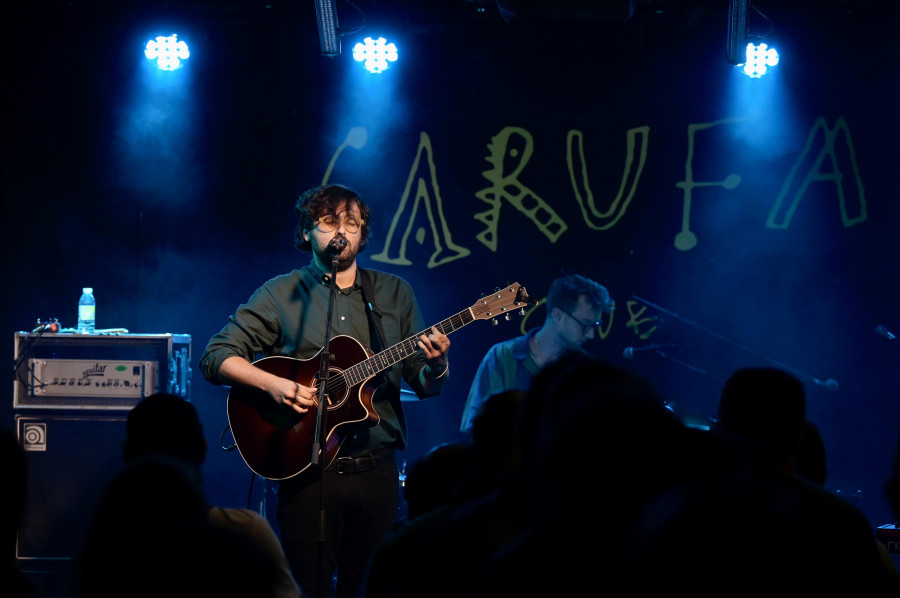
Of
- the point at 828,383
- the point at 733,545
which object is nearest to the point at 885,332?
the point at 828,383

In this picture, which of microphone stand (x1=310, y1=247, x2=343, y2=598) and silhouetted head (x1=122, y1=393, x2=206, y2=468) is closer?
silhouetted head (x1=122, y1=393, x2=206, y2=468)

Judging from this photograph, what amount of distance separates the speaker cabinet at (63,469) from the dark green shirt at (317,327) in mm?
1808

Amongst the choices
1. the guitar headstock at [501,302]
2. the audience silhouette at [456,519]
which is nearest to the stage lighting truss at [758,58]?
the guitar headstock at [501,302]

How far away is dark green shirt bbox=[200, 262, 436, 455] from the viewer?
4.08m

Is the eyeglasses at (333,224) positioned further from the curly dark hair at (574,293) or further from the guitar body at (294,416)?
the curly dark hair at (574,293)

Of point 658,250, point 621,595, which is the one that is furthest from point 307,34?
point 621,595

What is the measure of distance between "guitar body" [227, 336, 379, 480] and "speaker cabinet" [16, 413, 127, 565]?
1839mm

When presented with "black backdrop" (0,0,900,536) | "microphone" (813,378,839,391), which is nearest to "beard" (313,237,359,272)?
"black backdrop" (0,0,900,536)

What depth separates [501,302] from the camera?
4.45m

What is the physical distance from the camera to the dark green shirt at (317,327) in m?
4.08

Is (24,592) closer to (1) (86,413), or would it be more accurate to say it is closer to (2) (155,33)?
(1) (86,413)

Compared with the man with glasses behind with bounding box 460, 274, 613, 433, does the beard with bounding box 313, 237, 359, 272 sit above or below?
above

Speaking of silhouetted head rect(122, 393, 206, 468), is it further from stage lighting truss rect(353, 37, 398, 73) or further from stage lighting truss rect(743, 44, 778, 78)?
stage lighting truss rect(743, 44, 778, 78)

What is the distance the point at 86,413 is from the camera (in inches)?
220
